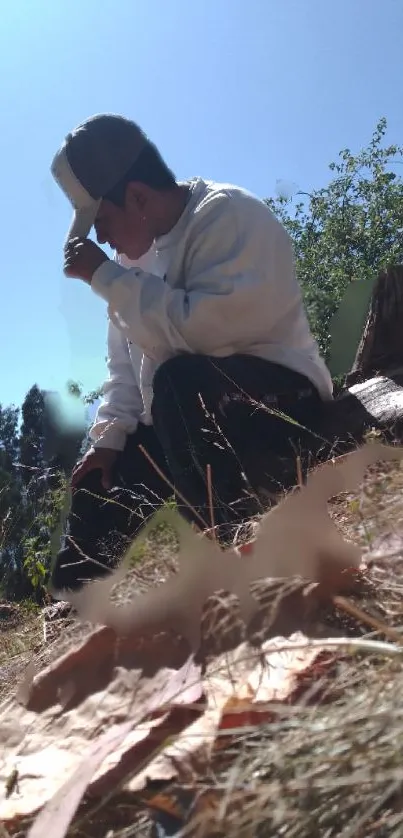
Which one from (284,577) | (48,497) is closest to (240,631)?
(284,577)

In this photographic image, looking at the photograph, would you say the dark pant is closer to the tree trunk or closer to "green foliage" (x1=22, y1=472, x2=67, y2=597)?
the tree trunk

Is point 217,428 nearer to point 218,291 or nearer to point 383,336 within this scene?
point 218,291

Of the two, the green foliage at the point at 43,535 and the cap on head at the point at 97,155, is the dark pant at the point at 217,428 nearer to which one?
the cap on head at the point at 97,155

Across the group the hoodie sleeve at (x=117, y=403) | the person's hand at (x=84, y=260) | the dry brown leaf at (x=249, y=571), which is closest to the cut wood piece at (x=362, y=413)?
the hoodie sleeve at (x=117, y=403)

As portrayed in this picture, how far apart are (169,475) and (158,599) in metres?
1.18

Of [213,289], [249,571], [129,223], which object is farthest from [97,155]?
[249,571]

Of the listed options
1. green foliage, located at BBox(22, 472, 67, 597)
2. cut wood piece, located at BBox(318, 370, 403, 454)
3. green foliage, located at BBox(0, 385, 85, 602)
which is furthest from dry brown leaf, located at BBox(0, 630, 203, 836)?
green foliage, located at BBox(0, 385, 85, 602)

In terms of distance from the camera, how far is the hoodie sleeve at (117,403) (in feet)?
7.39

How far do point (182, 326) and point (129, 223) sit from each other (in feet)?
1.45

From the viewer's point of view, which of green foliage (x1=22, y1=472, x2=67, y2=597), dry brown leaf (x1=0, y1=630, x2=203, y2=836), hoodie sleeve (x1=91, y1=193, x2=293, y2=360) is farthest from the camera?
green foliage (x1=22, y1=472, x2=67, y2=597)

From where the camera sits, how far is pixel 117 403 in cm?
237

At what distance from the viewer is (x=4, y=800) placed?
2.38 feet

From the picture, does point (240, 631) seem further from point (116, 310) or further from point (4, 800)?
point (116, 310)

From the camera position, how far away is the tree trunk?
2.67 metres
